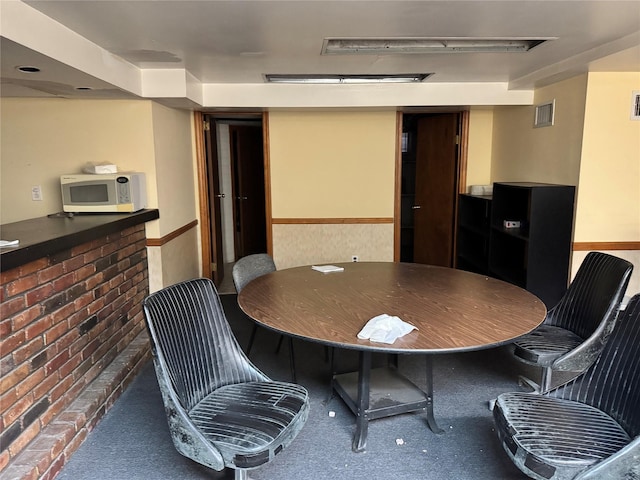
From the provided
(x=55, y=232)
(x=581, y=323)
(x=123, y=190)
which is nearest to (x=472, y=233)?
(x=581, y=323)

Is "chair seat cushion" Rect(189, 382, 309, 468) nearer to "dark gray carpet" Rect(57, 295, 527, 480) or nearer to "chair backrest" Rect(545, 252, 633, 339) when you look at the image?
"dark gray carpet" Rect(57, 295, 527, 480)

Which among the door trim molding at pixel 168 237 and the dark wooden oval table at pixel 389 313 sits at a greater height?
the door trim molding at pixel 168 237

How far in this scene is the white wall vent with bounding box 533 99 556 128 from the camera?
3615mm

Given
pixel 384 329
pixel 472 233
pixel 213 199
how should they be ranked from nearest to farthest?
pixel 384 329 < pixel 472 233 < pixel 213 199

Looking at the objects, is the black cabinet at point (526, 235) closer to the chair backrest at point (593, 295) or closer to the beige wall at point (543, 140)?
the beige wall at point (543, 140)

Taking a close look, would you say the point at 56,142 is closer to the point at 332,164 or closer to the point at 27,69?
the point at 27,69

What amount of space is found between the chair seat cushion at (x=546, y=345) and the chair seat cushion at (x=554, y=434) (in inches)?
14.3

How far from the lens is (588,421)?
1760 millimetres

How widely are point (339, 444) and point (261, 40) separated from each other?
221 centimetres

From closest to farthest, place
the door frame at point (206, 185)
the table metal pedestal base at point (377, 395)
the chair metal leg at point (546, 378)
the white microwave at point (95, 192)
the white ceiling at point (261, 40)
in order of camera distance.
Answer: the white ceiling at point (261, 40)
the table metal pedestal base at point (377, 395)
the chair metal leg at point (546, 378)
the white microwave at point (95, 192)
the door frame at point (206, 185)

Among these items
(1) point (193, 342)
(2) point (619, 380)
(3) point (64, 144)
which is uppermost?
(3) point (64, 144)

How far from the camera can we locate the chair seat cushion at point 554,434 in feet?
5.00

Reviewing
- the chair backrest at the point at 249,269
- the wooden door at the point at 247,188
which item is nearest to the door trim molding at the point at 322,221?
the chair backrest at the point at 249,269

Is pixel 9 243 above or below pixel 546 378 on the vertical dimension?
above
